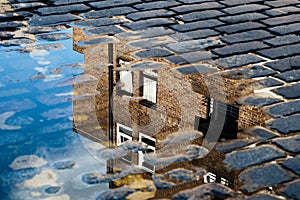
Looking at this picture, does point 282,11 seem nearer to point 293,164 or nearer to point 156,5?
point 156,5

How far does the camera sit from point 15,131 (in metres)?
5.31

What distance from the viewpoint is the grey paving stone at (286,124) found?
5.38 meters

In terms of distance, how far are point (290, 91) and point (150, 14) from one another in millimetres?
2929

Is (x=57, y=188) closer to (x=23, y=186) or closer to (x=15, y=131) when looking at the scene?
(x=23, y=186)

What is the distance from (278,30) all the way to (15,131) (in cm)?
392

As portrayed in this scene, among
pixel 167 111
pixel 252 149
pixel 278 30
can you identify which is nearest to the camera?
pixel 252 149

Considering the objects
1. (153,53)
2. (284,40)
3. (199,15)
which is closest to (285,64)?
(284,40)

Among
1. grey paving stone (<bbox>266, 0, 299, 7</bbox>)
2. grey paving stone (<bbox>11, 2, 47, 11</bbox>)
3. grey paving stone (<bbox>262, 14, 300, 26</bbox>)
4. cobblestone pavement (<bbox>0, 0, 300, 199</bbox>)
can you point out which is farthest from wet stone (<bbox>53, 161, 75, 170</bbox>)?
grey paving stone (<bbox>266, 0, 299, 7</bbox>)

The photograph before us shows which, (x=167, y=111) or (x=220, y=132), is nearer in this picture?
(x=220, y=132)

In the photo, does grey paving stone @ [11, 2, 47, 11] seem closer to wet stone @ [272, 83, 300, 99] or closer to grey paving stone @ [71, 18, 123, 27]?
grey paving stone @ [71, 18, 123, 27]

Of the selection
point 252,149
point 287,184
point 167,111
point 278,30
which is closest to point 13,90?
point 167,111

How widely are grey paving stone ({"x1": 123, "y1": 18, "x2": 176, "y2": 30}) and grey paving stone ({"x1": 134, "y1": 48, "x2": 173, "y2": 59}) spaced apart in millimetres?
855

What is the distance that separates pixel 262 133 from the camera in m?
5.34

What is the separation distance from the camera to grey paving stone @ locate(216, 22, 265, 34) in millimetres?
7902
